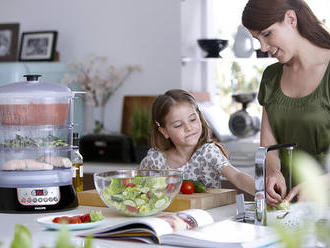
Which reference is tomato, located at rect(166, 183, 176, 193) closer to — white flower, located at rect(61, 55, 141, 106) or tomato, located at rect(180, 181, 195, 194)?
tomato, located at rect(180, 181, 195, 194)

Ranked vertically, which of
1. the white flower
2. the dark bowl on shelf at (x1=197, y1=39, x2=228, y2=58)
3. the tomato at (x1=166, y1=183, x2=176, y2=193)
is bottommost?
the tomato at (x1=166, y1=183, x2=176, y2=193)

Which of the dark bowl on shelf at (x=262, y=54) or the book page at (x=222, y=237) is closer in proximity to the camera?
the book page at (x=222, y=237)

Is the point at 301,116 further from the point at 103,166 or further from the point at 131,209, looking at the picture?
the point at 103,166

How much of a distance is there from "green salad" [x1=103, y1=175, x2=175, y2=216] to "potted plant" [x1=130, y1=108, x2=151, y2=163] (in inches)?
98.4

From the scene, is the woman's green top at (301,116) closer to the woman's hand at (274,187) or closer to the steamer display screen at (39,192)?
the woman's hand at (274,187)

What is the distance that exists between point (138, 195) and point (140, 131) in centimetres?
260

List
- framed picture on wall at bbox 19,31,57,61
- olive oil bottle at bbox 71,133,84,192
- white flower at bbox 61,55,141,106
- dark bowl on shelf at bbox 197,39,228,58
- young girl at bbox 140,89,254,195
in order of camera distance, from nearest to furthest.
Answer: olive oil bottle at bbox 71,133,84,192 < young girl at bbox 140,89,254,195 < dark bowl on shelf at bbox 197,39,228,58 < white flower at bbox 61,55,141,106 < framed picture on wall at bbox 19,31,57,61

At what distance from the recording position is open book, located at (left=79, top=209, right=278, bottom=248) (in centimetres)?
126

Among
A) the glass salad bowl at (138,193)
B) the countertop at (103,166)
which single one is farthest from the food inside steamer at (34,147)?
the countertop at (103,166)

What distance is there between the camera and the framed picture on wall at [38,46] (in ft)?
15.5

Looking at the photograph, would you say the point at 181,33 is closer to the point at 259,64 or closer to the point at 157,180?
the point at 259,64

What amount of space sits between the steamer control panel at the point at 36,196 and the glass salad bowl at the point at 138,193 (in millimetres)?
202

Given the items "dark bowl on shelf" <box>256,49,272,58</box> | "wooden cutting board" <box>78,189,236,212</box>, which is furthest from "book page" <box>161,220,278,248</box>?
"dark bowl on shelf" <box>256,49,272,58</box>

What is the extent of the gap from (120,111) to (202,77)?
67 cm
